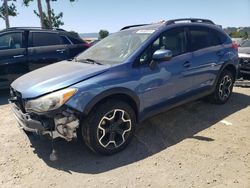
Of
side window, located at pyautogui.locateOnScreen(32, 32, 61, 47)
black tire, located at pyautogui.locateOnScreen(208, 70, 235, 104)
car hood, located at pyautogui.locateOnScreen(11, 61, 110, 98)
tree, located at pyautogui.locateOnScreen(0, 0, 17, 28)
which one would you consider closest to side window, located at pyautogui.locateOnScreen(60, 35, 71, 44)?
side window, located at pyautogui.locateOnScreen(32, 32, 61, 47)

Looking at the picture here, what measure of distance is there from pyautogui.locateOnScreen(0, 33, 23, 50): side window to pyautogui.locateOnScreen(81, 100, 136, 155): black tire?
15.2ft

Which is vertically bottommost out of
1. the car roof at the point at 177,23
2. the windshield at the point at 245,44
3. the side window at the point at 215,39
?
the windshield at the point at 245,44

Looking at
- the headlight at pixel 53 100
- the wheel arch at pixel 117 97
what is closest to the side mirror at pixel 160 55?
the wheel arch at pixel 117 97

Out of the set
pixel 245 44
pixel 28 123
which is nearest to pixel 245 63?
pixel 245 44

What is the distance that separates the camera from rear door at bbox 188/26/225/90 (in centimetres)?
519

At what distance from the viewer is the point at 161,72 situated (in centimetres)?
446

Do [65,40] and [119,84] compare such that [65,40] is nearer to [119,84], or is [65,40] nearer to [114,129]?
[119,84]

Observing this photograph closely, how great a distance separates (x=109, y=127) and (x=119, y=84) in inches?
22.8

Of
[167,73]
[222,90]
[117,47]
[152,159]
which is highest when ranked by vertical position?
[117,47]

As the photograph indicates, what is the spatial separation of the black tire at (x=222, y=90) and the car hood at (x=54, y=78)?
2.79m

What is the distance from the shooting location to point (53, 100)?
11.6ft

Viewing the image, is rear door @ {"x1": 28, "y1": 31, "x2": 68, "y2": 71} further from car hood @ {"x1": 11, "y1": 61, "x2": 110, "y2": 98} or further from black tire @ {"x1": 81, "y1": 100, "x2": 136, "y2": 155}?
black tire @ {"x1": 81, "y1": 100, "x2": 136, "y2": 155}

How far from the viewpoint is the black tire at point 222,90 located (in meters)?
5.95

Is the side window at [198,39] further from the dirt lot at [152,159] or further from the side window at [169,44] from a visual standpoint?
the dirt lot at [152,159]
